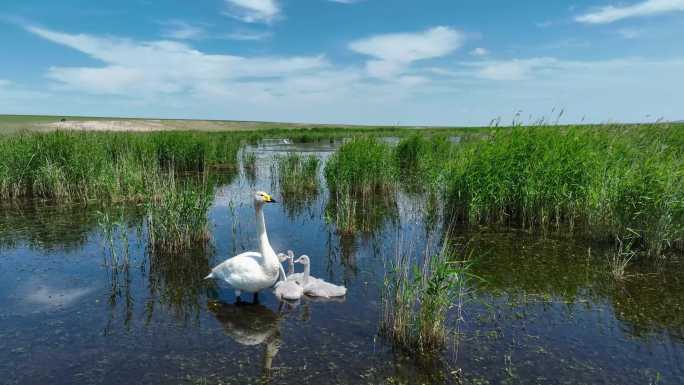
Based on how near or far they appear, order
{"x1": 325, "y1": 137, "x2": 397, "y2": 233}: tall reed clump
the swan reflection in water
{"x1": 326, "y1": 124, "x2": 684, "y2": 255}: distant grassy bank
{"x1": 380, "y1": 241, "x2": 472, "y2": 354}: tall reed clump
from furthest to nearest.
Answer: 1. {"x1": 325, "y1": 137, "x2": 397, "y2": 233}: tall reed clump
2. {"x1": 326, "y1": 124, "x2": 684, "y2": 255}: distant grassy bank
3. the swan reflection in water
4. {"x1": 380, "y1": 241, "x2": 472, "y2": 354}: tall reed clump

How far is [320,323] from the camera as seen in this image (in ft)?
22.7

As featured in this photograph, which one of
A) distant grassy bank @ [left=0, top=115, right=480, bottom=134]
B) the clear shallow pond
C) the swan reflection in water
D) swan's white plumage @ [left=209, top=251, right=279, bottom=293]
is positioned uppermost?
distant grassy bank @ [left=0, top=115, right=480, bottom=134]

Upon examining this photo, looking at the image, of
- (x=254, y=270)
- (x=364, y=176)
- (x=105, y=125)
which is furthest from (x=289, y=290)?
(x=105, y=125)

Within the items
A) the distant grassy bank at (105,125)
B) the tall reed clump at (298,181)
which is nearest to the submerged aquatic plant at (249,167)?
the tall reed clump at (298,181)

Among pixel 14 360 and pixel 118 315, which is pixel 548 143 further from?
pixel 14 360

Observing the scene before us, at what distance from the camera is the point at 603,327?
6.71 m

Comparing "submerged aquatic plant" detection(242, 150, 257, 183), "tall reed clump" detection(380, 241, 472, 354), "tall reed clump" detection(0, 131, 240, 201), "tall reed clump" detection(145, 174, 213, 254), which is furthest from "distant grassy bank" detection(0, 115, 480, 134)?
"tall reed clump" detection(380, 241, 472, 354)

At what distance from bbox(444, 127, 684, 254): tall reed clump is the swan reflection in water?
7244mm

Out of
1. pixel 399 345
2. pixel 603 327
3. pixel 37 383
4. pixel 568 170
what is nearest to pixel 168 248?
pixel 37 383

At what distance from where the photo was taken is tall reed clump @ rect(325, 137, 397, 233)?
A: 52.0 ft

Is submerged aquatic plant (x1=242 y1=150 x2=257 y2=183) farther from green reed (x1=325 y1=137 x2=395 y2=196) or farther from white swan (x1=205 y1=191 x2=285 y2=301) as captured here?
Result: white swan (x1=205 y1=191 x2=285 y2=301)

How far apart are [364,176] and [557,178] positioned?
7.23m

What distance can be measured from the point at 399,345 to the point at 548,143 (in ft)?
29.4

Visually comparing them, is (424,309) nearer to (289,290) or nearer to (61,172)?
(289,290)
